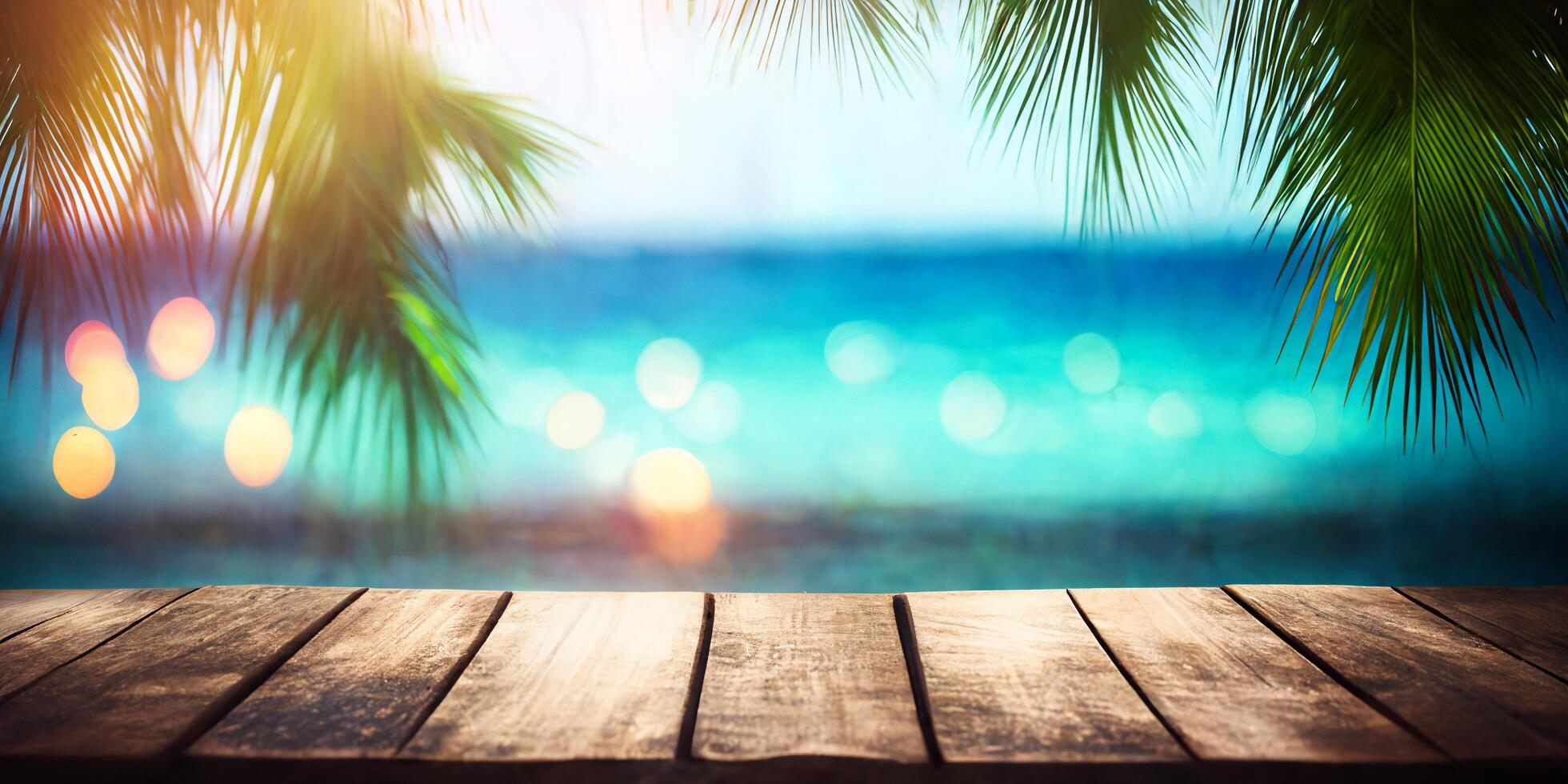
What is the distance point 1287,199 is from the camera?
143cm

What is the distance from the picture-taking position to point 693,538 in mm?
1514

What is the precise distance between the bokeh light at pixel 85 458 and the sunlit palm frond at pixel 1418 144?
6.02ft

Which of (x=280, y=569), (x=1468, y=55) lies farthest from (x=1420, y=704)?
(x=280, y=569)

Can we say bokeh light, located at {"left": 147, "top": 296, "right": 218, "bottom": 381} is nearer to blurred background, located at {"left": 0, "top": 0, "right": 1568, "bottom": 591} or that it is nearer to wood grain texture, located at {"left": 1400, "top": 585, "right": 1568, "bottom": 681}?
blurred background, located at {"left": 0, "top": 0, "right": 1568, "bottom": 591}

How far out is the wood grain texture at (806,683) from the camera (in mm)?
814

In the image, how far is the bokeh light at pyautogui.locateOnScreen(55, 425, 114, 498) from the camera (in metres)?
1.53

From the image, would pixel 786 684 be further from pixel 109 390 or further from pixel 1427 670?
pixel 109 390

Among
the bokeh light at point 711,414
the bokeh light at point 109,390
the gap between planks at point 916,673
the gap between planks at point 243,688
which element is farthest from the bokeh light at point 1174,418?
the bokeh light at point 109,390

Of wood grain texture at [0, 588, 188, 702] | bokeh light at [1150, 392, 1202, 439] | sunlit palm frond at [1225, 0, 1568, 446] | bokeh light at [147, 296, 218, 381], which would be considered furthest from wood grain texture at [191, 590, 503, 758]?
sunlit palm frond at [1225, 0, 1568, 446]

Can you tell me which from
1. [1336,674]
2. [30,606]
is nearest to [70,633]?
[30,606]

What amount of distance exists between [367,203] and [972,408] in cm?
98

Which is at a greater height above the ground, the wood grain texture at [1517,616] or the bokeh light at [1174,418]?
the bokeh light at [1174,418]

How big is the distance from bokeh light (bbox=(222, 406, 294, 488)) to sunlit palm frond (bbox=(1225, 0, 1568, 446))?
5.10 ft

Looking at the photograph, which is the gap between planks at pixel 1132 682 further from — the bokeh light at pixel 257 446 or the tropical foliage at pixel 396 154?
the bokeh light at pixel 257 446
